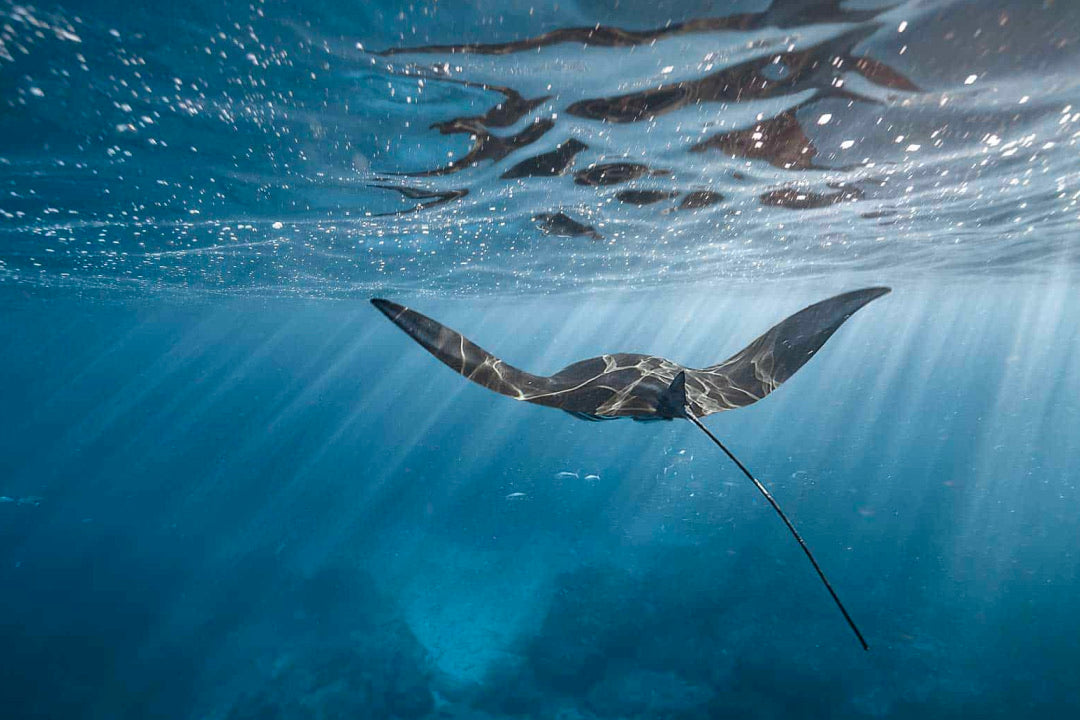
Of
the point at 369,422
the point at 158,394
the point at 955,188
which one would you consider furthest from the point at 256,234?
the point at 158,394

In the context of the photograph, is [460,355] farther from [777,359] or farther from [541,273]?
[541,273]

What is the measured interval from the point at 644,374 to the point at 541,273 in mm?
19841

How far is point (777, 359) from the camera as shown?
250 inches

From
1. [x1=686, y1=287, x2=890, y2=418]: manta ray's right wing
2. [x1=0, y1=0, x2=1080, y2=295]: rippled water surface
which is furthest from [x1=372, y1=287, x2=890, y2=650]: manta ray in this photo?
[x1=0, y1=0, x2=1080, y2=295]: rippled water surface

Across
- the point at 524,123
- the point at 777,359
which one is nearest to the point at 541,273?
the point at 524,123

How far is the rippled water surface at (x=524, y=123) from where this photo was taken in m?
5.57

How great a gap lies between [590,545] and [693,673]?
6512 millimetres

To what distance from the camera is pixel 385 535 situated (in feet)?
62.6

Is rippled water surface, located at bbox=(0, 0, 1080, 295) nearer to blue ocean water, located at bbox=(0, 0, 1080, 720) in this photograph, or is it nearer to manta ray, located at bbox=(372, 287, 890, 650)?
blue ocean water, located at bbox=(0, 0, 1080, 720)

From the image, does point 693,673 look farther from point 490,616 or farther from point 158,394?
point 158,394

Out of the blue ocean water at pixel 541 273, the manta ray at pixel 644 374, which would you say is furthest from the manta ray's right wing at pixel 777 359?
the blue ocean water at pixel 541 273

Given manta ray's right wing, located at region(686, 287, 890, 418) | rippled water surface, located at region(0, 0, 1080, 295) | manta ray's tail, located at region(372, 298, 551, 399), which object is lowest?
manta ray's tail, located at region(372, 298, 551, 399)

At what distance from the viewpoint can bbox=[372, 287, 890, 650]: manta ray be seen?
5.17 meters

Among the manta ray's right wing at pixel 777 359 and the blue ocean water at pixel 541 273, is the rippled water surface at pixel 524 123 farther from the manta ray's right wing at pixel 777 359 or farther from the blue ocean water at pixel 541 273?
the manta ray's right wing at pixel 777 359
